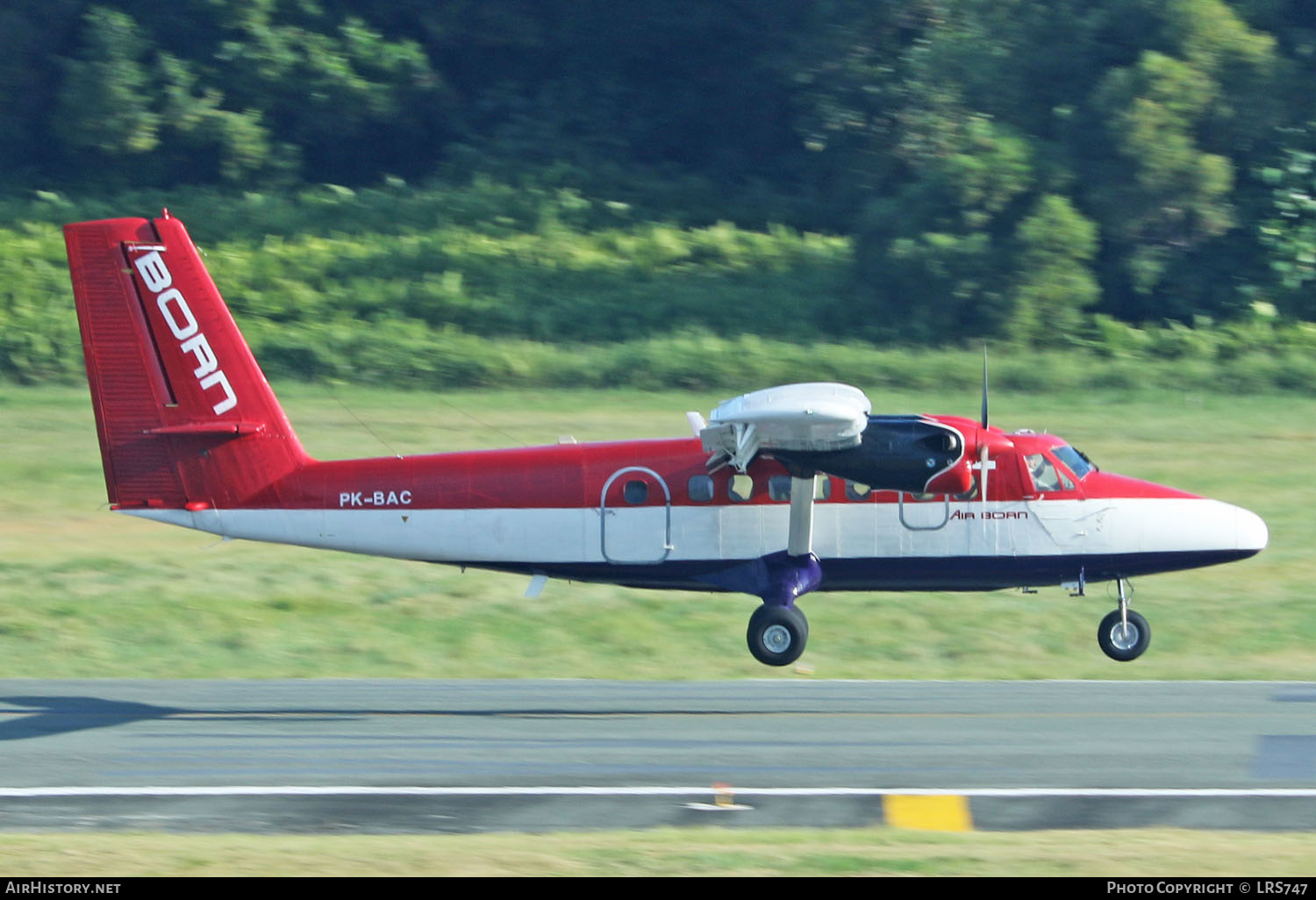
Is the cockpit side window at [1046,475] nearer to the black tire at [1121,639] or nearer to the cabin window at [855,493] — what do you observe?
the black tire at [1121,639]

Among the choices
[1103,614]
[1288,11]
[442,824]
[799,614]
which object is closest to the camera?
[442,824]

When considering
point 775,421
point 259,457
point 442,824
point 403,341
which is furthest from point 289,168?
point 442,824

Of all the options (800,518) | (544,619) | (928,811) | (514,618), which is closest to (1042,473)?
(800,518)

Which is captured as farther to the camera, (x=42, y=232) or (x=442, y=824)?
(x=42, y=232)

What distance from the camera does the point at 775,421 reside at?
16938mm

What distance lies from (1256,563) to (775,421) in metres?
12.1

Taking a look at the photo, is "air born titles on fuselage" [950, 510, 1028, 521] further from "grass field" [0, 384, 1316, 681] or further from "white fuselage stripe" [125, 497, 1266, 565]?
"grass field" [0, 384, 1316, 681]

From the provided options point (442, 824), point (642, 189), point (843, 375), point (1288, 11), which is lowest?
point (442, 824)

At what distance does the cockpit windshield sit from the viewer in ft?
61.6

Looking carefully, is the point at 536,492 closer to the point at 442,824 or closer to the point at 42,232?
the point at 442,824

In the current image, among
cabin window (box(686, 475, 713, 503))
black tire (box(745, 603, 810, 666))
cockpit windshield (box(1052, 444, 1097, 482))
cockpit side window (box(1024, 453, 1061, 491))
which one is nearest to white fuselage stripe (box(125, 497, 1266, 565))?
cabin window (box(686, 475, 713, 503))

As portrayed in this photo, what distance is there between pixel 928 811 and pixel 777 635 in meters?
4.63

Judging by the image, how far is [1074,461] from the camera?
18.9m

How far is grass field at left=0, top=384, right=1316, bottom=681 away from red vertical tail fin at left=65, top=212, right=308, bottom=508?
367 centimetres
